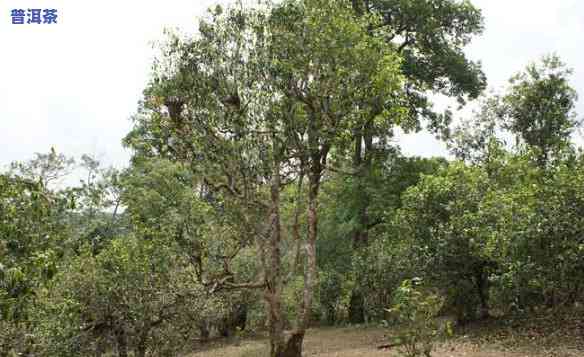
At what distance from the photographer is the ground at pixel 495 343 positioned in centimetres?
1356

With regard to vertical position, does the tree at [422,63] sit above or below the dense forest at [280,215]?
above

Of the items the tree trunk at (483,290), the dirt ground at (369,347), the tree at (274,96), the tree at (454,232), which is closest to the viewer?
the dirt ground at (369,347)

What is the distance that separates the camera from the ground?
1356cm

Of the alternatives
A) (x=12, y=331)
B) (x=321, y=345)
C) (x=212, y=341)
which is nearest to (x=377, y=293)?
(x=321, y=345)

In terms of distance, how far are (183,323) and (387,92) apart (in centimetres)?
785

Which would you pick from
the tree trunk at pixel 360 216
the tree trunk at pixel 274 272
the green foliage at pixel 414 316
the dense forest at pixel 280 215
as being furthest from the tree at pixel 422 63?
the green foliage at pixel 414 316

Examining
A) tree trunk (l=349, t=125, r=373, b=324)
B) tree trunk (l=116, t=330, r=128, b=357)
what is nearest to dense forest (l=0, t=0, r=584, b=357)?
tree trunk (l=116, t=330, r=128, b=357)

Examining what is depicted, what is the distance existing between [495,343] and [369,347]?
4040mm

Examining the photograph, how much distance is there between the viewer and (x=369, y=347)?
1756 centimetres

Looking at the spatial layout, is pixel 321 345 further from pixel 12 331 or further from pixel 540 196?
pixel 12 331

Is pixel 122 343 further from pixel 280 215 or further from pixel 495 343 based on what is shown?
pixel 495 343

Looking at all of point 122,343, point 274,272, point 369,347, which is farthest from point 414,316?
point 369,347

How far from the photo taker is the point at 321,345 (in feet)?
65.5

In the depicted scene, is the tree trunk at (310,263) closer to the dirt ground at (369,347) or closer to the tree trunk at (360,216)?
the dirt ground at (369,347)
